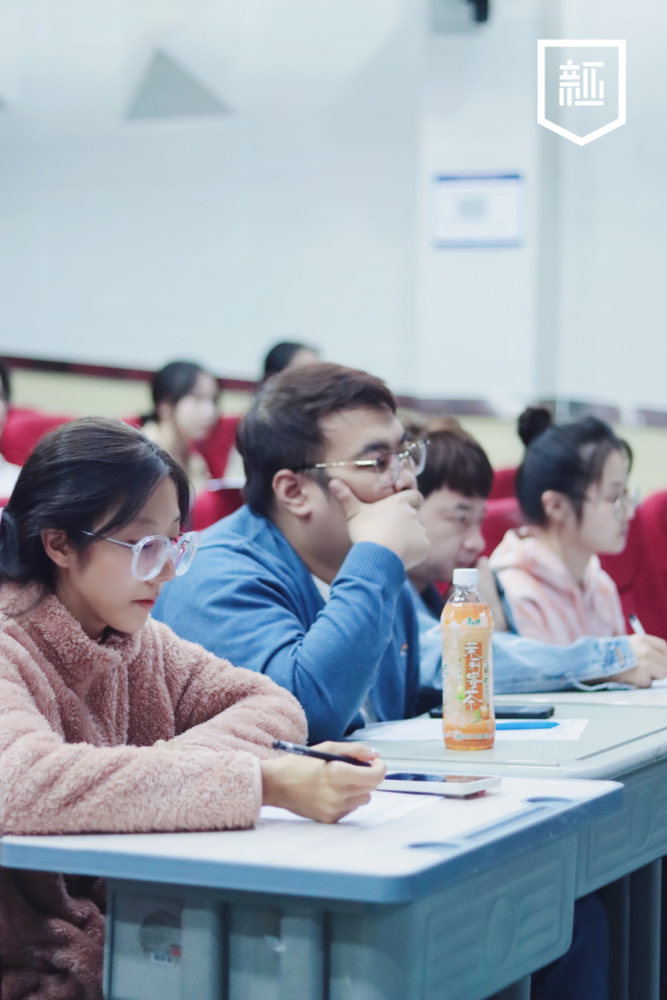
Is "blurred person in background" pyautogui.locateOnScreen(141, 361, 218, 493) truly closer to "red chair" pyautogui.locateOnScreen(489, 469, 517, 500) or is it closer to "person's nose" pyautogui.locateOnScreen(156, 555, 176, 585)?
"red chair" pyautogui.locateOnScreen(489, 469, 517, 500)

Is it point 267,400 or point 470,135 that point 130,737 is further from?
point 470,135

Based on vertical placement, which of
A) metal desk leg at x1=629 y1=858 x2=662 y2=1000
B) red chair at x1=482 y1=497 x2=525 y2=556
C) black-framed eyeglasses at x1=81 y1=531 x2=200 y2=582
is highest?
black-framed eyeglasses at x1=81 y1=531 x2=200 y2=582

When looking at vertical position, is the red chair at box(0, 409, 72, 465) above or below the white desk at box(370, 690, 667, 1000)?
above

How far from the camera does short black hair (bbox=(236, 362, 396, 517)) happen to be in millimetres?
1774

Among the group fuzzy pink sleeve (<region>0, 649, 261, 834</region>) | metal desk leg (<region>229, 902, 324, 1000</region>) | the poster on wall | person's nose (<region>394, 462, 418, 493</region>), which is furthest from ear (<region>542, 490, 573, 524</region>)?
the poster on wall

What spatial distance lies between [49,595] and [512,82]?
4116 millimetres

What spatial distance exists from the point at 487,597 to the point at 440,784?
1.21 metres

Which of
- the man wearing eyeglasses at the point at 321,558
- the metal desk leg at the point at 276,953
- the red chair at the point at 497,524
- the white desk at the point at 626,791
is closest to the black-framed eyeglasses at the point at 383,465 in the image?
the man wearing eyeglasses at the point at 321,558

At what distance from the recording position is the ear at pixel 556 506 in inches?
101

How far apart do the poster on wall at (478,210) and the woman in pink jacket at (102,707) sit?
3.69 m

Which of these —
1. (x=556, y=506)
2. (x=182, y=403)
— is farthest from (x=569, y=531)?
(x=182, y=403)

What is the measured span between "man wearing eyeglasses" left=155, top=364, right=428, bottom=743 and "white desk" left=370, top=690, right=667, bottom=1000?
0.47 feet

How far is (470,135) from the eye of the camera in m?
4.82

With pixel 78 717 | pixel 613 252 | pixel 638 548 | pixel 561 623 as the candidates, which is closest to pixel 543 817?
pixel 78 717
